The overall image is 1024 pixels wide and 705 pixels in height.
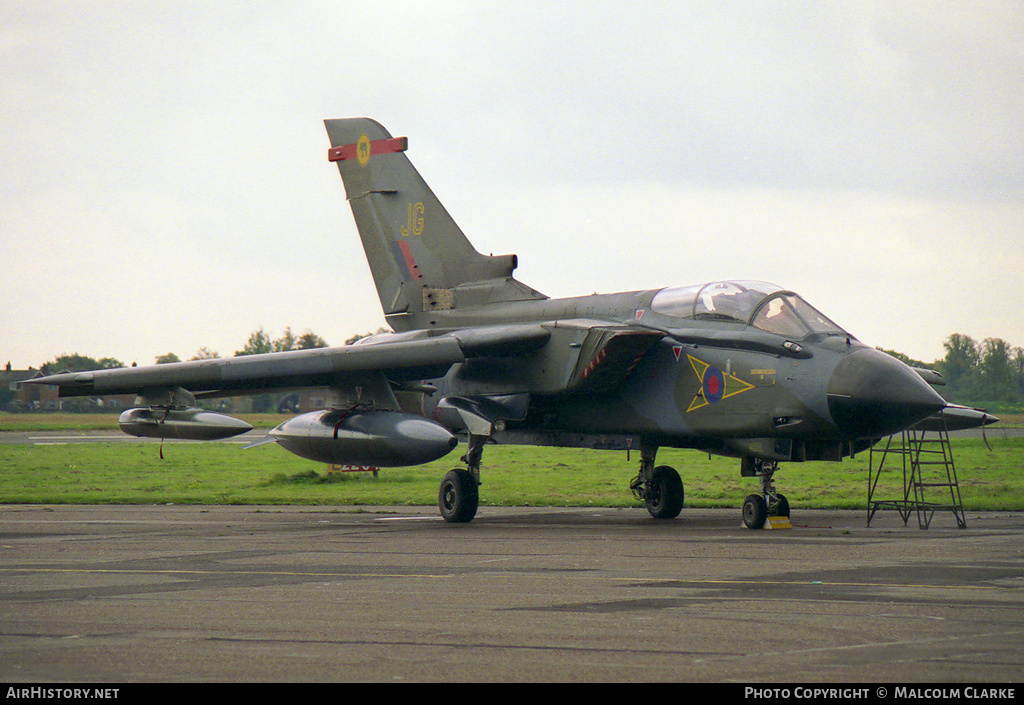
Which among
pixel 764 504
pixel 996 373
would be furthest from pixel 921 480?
pixel 996 373

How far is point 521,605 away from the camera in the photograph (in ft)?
26.6

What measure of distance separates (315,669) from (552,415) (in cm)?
1199

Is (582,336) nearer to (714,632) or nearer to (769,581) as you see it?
(769,581)

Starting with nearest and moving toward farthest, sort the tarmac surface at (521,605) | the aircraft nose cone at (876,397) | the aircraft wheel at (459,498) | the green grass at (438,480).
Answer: the tarmac surface at (521,605), the aircraft nose cone at (876,397), the aircraft wheel at (459,498), the green grass at (438,480)

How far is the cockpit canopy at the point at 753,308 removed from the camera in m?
14.8

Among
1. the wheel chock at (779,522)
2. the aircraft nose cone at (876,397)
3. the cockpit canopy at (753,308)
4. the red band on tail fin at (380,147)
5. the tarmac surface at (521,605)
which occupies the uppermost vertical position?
the red band on tail fin at (380,147)

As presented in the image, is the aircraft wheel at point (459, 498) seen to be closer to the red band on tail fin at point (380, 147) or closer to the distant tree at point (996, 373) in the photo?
the red band on tail fin at point (380, 147)

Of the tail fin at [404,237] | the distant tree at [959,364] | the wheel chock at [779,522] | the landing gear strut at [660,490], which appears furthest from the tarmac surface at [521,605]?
the distant tree at [959,364]

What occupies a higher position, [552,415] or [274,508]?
[552,415]

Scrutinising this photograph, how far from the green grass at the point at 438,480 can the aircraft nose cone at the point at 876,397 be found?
5.59 m

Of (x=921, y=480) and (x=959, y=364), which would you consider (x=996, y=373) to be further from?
(x=921, y=480)

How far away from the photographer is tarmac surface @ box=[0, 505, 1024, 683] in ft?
19.3
